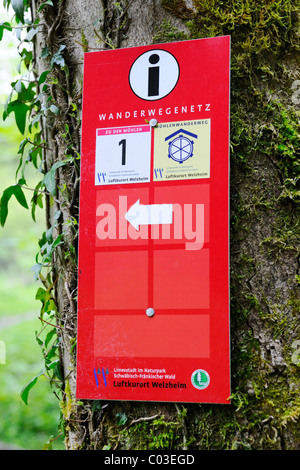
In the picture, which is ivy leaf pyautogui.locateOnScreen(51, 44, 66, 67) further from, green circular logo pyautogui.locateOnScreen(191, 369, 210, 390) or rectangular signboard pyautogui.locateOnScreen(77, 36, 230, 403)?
green circular logo pyautogui.locateOnScreen(191, 369, 210, 390)

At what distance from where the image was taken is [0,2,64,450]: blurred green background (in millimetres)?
5359

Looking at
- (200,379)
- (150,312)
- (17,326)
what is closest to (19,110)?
(150,312)

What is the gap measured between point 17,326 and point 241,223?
25.5 feet

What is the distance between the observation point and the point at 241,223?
1517 mm

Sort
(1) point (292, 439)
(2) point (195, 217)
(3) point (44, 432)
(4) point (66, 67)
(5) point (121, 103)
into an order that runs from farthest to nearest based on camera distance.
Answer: (3) point (44, 432)
(4) point (66, 67)
(5) point (121, 103)
(2) point (195, 217)
(1) point (292, 439)

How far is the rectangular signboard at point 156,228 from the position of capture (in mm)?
1445

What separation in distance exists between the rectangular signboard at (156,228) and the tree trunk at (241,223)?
7 cm

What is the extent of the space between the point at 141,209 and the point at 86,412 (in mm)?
661

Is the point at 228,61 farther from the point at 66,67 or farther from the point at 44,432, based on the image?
the point at 44,432

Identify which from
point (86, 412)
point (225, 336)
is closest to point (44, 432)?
point (86, 412)

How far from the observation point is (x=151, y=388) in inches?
57.5

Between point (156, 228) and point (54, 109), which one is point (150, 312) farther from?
point (54, 109)

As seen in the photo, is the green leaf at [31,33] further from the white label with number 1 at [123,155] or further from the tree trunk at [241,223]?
the white label with number 1 at [123,155]

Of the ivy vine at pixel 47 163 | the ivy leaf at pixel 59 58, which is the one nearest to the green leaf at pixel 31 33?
the ivy vine at pixel 47 163
